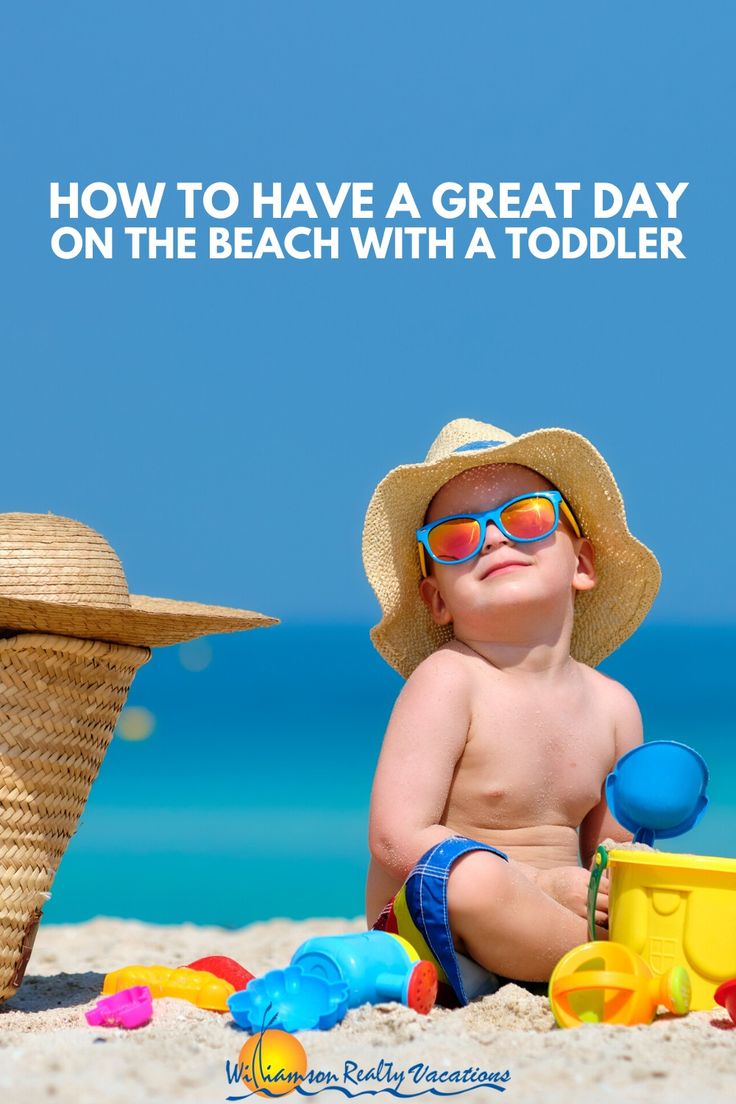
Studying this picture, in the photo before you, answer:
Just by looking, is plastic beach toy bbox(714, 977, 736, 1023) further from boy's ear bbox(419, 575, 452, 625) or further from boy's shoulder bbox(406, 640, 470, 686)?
boy's ear bbox(419, 575, 452, 625)

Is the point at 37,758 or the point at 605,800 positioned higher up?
the point at 37,758

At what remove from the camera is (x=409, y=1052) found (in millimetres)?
2189

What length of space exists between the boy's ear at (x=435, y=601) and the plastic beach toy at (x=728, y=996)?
1.15 metres

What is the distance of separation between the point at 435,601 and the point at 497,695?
363 millimetres

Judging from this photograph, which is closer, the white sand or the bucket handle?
the white sand

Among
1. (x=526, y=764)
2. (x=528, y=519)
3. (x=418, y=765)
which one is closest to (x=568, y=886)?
(x=526, y=764)

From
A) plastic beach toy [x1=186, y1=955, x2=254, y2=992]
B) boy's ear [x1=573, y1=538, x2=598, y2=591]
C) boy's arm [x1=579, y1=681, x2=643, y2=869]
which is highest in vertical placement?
boy's ear [x1=573, y1=538, x2=598, y2=591]

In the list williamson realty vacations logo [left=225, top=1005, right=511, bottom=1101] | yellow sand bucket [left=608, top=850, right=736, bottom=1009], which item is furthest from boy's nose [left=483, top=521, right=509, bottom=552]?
williamson realty vacations logo [left=225, top=1005, right=511, bottom=1101]

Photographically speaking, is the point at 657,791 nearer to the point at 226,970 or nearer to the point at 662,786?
the point at 662,786

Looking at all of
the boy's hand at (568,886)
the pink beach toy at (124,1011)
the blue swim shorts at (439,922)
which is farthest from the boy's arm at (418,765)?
the pink beach toy at (124,1011)

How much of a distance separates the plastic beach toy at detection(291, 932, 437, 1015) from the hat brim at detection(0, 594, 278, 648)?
723mm

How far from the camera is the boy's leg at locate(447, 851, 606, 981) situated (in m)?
Answer: 2.64

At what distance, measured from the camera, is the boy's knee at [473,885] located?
2629 mm

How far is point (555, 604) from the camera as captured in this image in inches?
126
